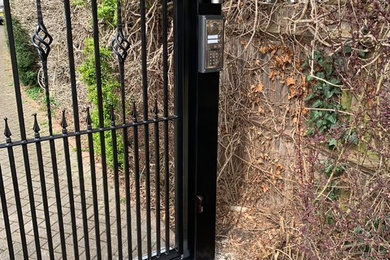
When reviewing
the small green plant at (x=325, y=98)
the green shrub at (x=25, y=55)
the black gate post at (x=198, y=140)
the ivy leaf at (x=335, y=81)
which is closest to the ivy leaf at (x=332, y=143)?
the small green plant at (x=325, y=98)

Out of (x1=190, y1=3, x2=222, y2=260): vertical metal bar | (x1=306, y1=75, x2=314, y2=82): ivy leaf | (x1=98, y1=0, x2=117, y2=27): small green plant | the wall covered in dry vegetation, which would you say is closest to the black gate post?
(x1=190, y1=3, x2=222, y2=260): vertical metal bar

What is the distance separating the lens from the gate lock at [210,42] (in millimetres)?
2322

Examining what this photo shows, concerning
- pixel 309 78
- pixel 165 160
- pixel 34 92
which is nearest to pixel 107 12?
pixel 165 160

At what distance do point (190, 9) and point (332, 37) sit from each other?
3.30 feet

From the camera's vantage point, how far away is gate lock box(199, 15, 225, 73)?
2.32m

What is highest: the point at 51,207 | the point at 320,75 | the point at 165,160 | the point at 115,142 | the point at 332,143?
the point at 320,75

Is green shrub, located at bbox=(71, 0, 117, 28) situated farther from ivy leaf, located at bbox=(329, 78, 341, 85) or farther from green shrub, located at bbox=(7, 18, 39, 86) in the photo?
green shrub, located at bbox=(7, 18, 39, 86)

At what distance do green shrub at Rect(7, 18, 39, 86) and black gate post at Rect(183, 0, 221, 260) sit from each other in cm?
584

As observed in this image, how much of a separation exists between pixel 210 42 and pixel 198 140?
26.3 inches

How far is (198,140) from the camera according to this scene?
2559 mm

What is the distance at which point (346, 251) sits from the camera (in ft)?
7.59

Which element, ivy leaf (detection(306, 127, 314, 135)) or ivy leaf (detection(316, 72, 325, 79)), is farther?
ivy leaf (detection(306, 127, 314, 135))

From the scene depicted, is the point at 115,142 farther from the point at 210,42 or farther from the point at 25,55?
the point at 25,55

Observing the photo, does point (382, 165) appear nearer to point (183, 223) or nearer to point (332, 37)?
point (332, 37)
